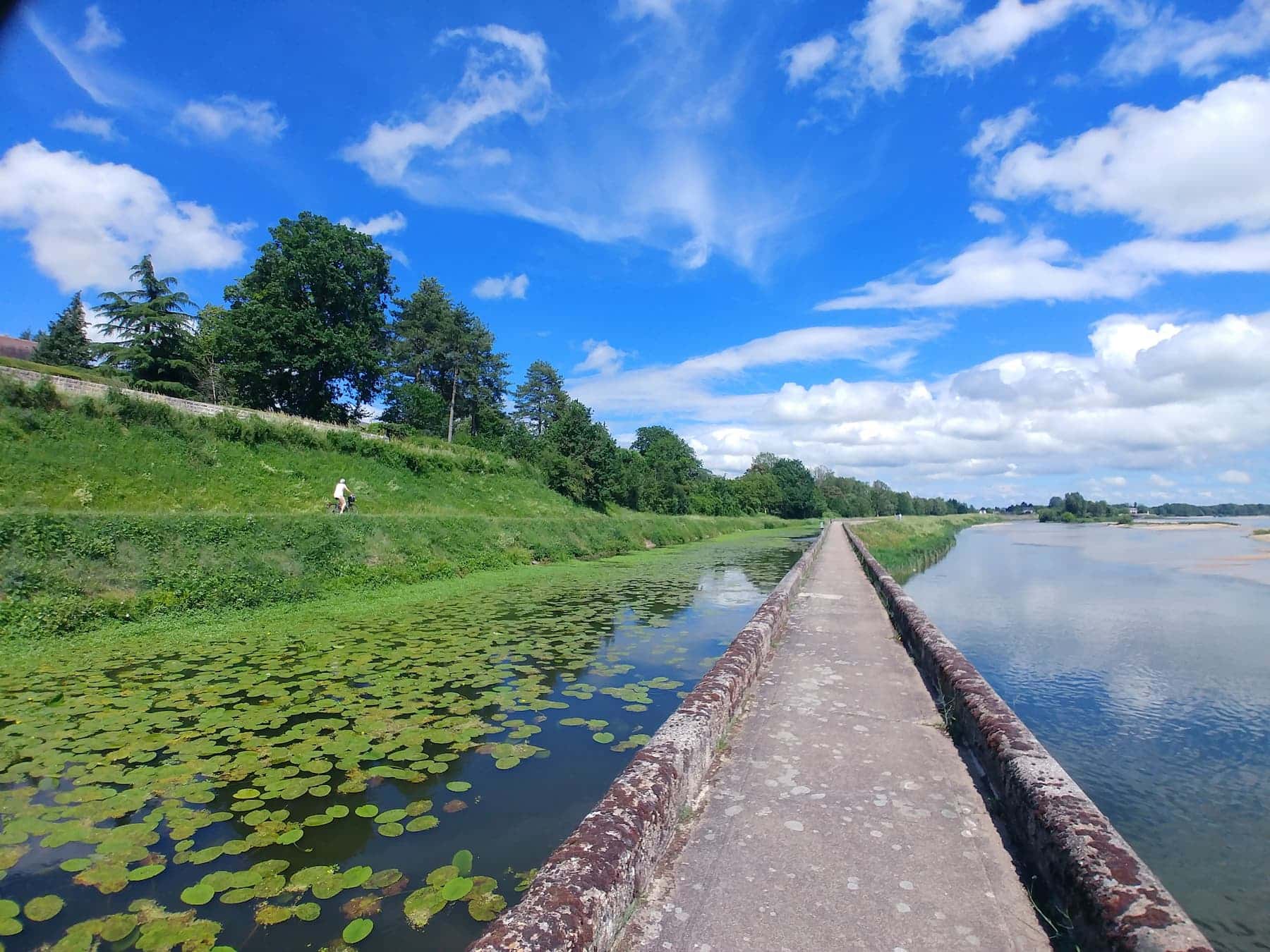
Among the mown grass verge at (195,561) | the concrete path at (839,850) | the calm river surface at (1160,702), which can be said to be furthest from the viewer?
the mown grass verge at (195,561)

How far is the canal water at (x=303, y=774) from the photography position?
3438 millimetres

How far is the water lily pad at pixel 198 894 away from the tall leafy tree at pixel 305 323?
3582cm

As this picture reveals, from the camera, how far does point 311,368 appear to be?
116 ft

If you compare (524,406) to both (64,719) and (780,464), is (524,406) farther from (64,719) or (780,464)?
(64,719)

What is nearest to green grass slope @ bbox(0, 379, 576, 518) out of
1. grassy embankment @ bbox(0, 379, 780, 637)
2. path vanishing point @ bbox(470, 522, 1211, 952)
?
grassy embankment @ bbox(0, 379, 780, 637)

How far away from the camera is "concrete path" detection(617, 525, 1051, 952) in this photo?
2627mm

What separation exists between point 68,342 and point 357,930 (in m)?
71.6

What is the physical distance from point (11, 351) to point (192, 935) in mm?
77292

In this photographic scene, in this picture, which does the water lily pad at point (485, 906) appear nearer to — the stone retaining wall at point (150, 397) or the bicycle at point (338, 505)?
the bicycle at point (338, 505)

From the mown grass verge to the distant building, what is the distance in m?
61.3

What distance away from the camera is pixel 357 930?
3273mm

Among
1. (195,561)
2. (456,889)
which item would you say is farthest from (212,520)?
(456,889)

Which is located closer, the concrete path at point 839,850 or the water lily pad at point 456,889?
the concrete path at point 839,850

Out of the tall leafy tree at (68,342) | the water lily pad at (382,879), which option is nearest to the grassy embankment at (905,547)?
the water lily pad at (382,879)
